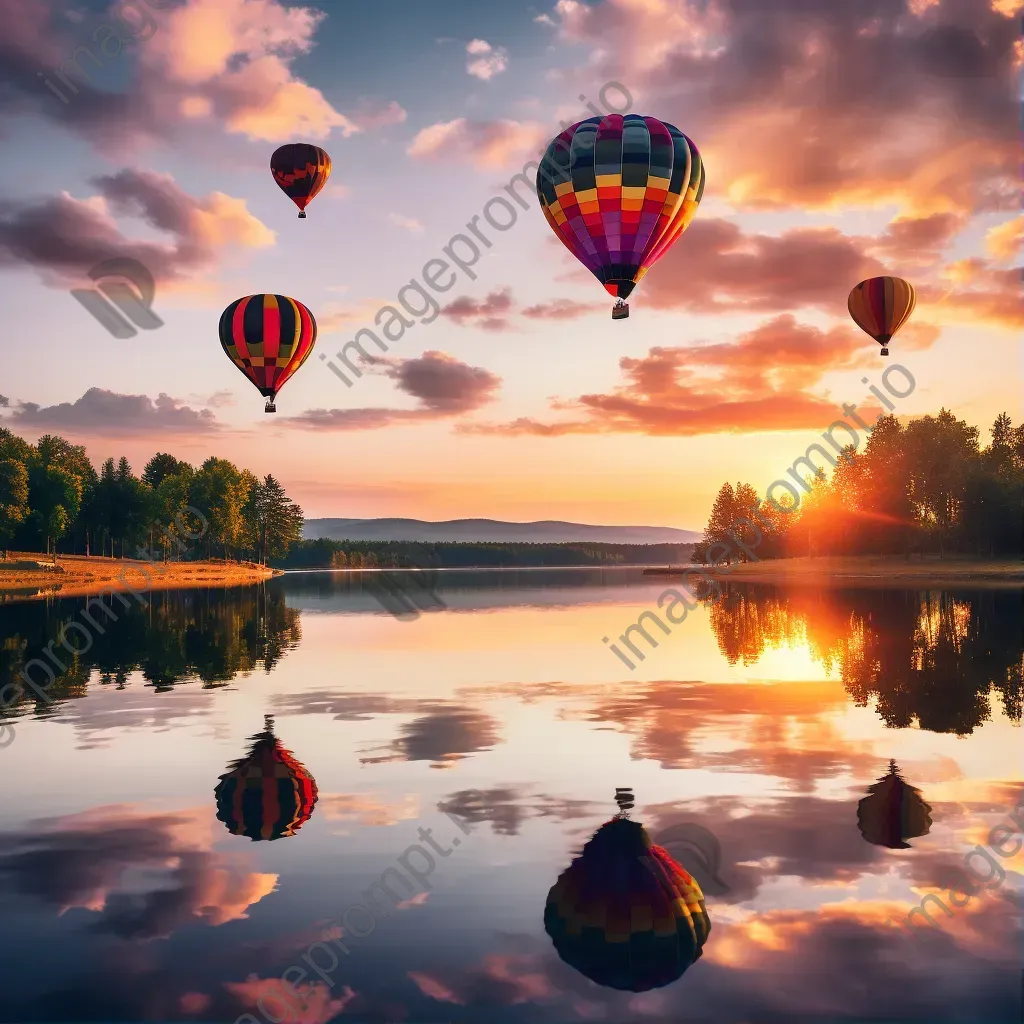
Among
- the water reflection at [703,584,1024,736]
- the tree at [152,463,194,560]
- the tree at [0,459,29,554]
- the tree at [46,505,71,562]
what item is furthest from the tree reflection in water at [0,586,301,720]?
the tree at [152,463,194,560]

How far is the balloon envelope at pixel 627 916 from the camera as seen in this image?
988 centimetres

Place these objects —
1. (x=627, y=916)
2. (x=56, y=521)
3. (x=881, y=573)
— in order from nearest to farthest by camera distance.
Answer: (x=627, y=916) < (x=881, y=573) < (x=56, y=521)

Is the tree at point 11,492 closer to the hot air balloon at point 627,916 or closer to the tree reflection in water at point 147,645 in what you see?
the tree reflection in water at point 147,645

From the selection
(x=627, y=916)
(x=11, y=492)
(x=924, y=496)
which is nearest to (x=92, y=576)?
(x=11, y=492)

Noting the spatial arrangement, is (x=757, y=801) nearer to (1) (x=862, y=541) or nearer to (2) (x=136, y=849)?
(2) (x=136, y=849)

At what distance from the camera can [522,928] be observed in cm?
1073

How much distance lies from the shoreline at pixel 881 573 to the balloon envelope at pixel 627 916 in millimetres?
92436

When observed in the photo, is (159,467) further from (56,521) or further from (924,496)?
(924,496)

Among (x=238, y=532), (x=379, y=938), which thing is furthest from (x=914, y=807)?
(x=238, y=532)

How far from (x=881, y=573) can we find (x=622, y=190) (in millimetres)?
83529

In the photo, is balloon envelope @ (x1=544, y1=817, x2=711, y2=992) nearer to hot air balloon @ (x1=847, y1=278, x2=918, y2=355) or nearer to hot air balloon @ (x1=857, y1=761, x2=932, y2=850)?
hot air balloon @ (x1=857, y1=761, x2=932, y2=850)

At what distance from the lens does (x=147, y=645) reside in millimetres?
44875

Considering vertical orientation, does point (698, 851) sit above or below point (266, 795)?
above

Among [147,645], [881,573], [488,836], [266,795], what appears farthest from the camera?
[881,573]
